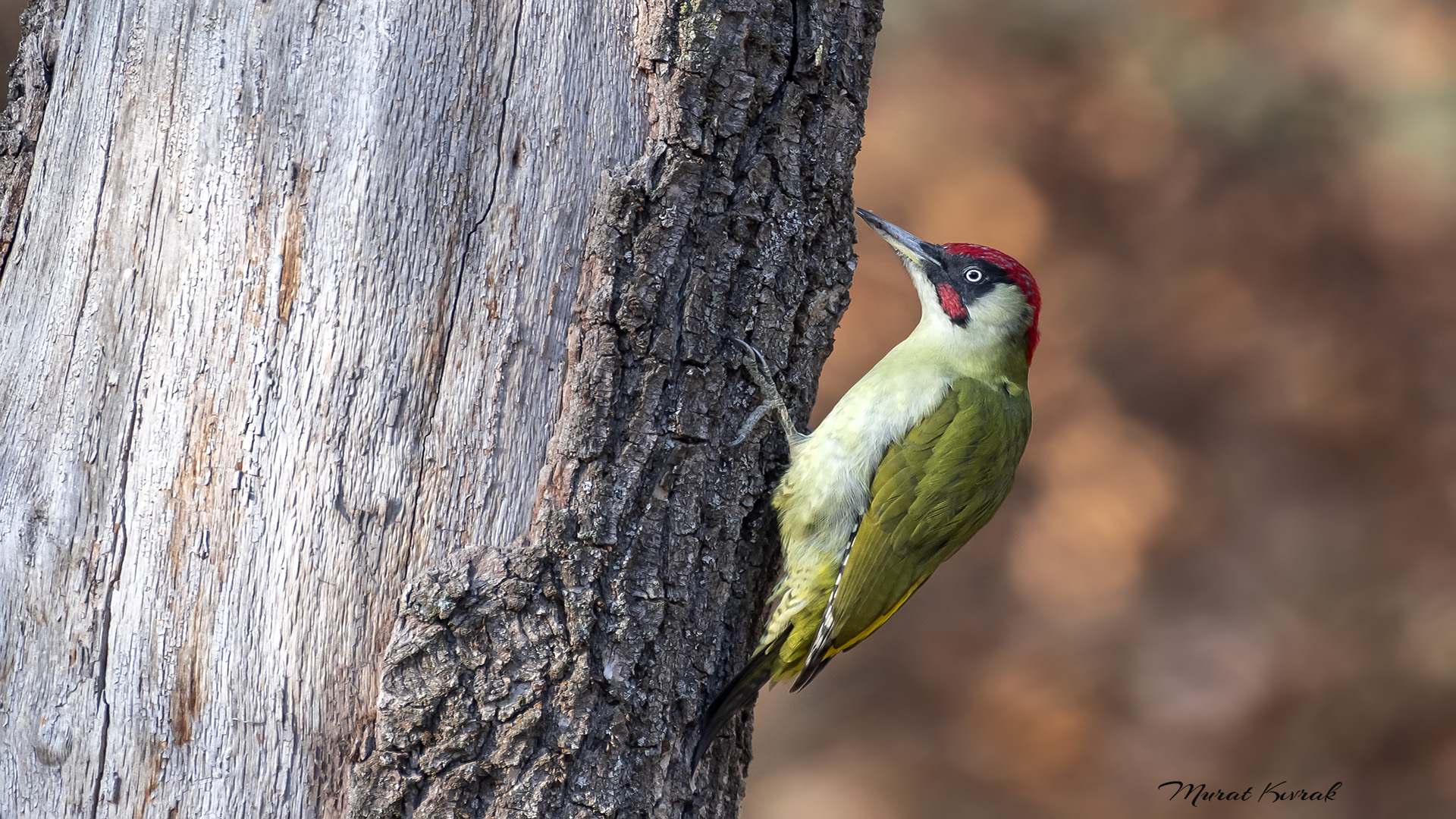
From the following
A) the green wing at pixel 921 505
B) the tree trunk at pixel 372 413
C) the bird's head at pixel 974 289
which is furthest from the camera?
the bird's head at pixel 974 289

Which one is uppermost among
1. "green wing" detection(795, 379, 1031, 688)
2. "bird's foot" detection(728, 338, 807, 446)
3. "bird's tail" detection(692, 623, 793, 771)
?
"bird's foot" detection(728, 338, 807, 446)

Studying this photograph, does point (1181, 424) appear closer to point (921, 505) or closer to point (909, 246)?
point (909, 246)

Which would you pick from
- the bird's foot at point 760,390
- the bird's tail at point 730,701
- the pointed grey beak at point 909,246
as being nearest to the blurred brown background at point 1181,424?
the pointed grey beak at point 909,246

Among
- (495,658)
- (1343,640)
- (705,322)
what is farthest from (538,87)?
(1343,640)

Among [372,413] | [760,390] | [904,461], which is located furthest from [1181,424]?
[372,413]

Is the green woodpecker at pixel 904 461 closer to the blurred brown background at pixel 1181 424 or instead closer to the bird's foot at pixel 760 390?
the bird's foot at pixel 760 390

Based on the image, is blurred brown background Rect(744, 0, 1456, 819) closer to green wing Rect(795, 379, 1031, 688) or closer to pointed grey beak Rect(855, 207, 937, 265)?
pointed grey beak Rect(855, 207, 937, 265)

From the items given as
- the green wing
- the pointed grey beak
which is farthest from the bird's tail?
the pointed grey beak

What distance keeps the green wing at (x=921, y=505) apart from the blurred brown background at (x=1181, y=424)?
9.68 ft

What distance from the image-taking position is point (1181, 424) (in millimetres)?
5789

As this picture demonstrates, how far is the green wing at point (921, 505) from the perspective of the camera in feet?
8.31

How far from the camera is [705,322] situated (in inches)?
76.5

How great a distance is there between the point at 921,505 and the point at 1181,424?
3.66 metres

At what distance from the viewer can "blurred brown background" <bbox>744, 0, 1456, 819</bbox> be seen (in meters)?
5.50
